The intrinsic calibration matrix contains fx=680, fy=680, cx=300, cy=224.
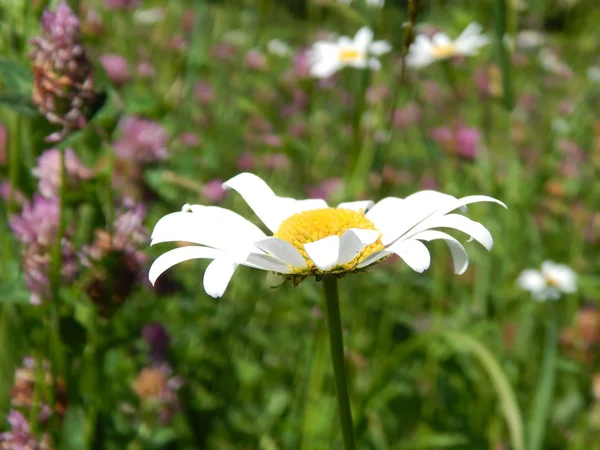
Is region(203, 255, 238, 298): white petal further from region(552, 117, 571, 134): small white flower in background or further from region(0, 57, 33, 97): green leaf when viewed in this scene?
region(552, 117, 571, 134): small white flower in background

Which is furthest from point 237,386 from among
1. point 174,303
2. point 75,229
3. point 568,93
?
point 568,93

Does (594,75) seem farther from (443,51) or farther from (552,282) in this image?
(552,282)

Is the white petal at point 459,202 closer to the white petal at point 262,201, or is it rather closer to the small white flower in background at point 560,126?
the white petal at point 262,201

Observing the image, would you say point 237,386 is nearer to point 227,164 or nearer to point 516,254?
point 516,254

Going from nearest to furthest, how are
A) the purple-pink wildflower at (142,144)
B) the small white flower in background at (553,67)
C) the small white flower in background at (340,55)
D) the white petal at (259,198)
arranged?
1. the white petal at (259,198)
2. the purple-pink wildflower at (142,144)
3. the small white flower in background at (340,55)
4. the small white flower in background at (553,67)

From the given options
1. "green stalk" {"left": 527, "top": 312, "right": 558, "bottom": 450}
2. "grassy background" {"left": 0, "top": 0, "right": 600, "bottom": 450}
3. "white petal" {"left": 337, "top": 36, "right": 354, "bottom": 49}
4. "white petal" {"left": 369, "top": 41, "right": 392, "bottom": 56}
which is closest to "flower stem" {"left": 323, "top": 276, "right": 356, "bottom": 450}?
"grassy background" {"left": 0, "top": 0, "right": 600, "bottom": 450}

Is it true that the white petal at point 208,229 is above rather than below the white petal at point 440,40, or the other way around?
below

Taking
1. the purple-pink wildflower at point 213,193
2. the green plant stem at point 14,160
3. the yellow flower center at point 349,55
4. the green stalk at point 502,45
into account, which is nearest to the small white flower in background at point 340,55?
the yellow flower center at point 349,55

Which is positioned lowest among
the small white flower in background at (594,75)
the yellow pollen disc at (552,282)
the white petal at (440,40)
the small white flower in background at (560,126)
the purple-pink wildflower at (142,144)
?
the yellow pollen disc at (552,282)
